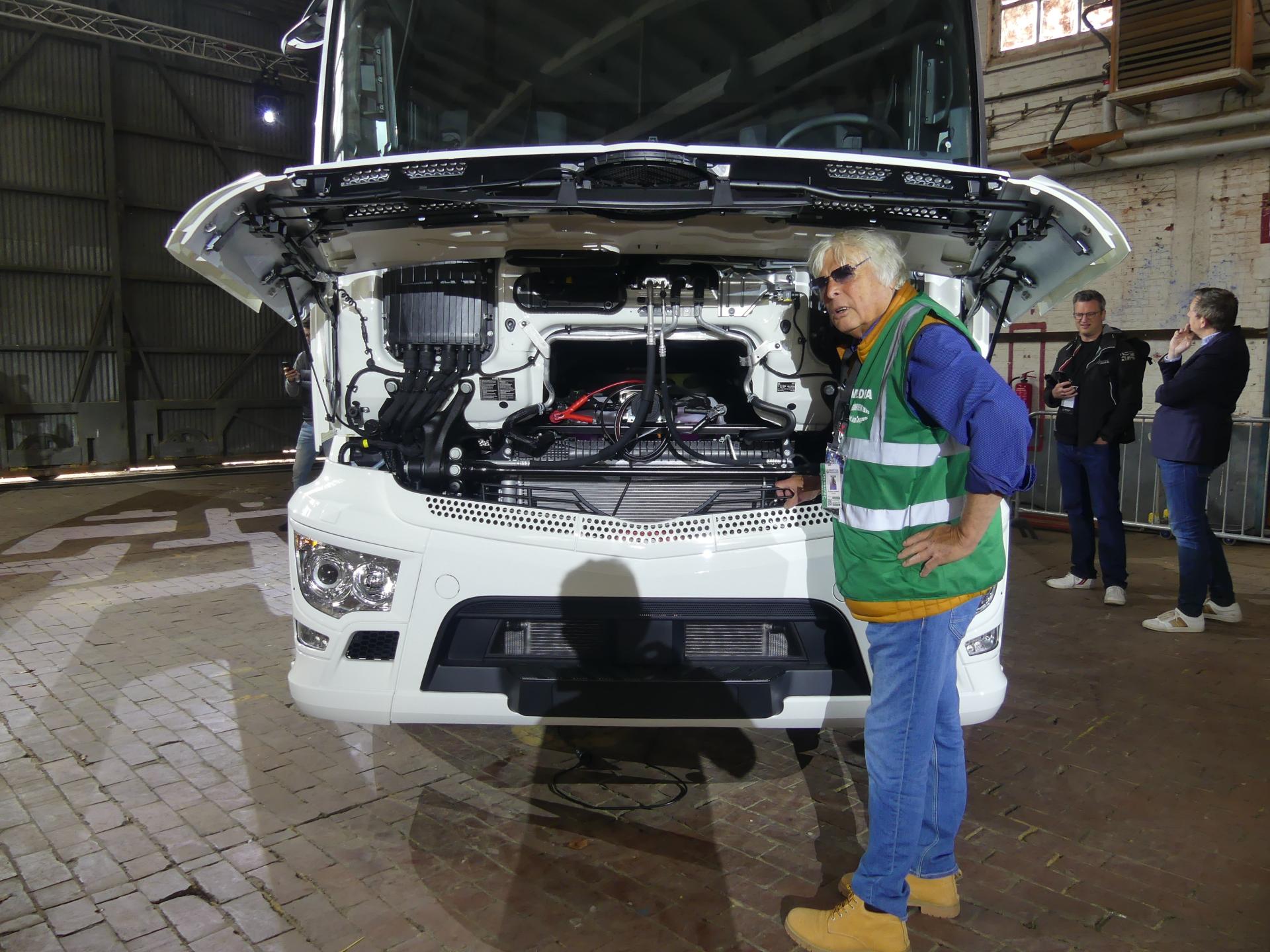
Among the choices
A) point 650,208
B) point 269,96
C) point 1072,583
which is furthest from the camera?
point 269,96

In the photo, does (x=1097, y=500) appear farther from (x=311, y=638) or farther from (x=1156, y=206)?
(x=311, y=638)

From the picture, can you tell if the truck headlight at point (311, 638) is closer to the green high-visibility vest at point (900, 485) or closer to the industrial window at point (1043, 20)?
the green high-visibility vest at point (900, 485)

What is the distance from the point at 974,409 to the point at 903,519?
32 centimetres

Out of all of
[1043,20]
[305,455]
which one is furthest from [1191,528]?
[1043,20]

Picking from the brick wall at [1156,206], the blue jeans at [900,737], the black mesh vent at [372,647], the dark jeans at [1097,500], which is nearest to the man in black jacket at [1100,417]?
the dark jeans at [1097,500]

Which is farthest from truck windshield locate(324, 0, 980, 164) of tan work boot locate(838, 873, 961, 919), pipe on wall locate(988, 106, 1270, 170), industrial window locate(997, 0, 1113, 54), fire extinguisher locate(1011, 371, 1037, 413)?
industrial window locate(997, 0, 1113, 54)

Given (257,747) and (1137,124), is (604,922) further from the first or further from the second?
(1137,124)

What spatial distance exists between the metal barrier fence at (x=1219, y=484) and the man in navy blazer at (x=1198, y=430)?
2.75 metres

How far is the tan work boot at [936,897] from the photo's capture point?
2.47 m

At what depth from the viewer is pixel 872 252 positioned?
7.38ft

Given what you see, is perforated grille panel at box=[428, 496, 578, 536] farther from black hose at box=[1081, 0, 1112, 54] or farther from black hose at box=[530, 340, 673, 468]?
black hose at box=[1081, 0, 1112, 54]

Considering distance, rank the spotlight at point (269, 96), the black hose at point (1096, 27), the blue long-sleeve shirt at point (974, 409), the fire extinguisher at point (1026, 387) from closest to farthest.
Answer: the blue long-sleeve shirt at point (974, 409)
the black hose at point (1096, 27)
the fire extinguisher at point (1026, 387)
the spotlight at point (269, 96)

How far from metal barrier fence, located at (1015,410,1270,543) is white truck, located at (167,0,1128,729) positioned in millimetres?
5553

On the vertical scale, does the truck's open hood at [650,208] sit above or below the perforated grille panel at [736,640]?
above
